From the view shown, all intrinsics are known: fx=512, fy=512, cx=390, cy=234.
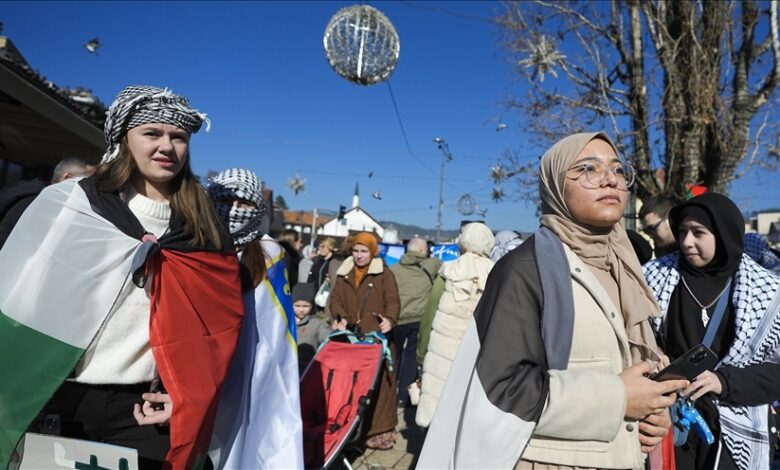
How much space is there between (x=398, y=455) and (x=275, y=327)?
3071 mm

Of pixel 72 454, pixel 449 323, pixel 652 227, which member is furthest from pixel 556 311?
pixel 652 227

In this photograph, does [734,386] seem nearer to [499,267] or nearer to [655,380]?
[655,380]

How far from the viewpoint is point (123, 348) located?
73.4 inches

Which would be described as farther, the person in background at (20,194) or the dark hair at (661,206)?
the dark hair at (661,206)

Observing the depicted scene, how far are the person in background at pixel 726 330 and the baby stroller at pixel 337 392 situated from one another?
2.55m

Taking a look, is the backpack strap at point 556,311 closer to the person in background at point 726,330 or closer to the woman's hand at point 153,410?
the person in background at point 726,330

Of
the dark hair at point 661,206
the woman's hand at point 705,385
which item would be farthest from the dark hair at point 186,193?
the dark hair at point 661,206

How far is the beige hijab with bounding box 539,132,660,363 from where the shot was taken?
5.80ft

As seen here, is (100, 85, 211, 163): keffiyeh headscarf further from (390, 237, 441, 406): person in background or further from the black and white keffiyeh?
(390, 237, 441, 406): person in background

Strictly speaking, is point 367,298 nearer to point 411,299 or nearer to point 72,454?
point 411,299

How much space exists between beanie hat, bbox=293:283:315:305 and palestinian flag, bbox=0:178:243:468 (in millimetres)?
3375

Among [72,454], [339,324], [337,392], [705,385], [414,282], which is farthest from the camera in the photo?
[414,282]

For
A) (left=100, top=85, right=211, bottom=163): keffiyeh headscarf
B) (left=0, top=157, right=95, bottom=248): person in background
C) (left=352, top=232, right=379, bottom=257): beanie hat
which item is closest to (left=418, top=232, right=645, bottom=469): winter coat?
(left=100, top=85, right=211, bottom=163): keffiyeh headscarf

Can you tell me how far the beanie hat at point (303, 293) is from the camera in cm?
550
